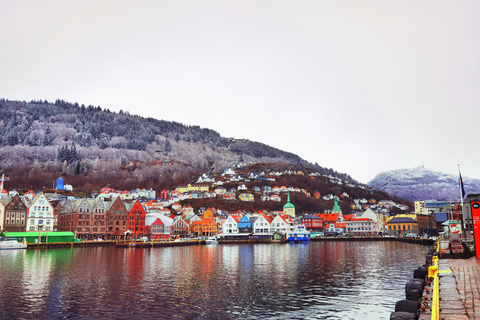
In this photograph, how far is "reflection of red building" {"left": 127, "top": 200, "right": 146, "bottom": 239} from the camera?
404ft

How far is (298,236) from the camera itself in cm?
12700

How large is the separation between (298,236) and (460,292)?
4461 inches

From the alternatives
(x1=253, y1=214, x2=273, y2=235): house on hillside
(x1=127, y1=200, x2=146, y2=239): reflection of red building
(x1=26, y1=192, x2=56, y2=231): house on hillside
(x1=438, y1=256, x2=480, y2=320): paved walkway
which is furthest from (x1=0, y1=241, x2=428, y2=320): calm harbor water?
(x1=253, y1=214, x2=273, y2=235): house on hillside

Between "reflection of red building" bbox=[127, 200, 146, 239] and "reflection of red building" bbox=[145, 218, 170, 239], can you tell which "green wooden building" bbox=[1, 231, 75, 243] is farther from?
"reflection of red building" bbox=[145, 218, 170, 239]

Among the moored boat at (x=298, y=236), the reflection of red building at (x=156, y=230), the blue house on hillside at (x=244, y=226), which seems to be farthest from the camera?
the blue house on hillside at (x=244, y=226)

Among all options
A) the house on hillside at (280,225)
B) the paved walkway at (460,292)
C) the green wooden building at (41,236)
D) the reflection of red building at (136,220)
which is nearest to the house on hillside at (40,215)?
the green wooden building at (41,236)

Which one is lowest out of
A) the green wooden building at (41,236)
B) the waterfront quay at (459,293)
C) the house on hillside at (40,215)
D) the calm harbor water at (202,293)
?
the calm harbor water at (202,293)

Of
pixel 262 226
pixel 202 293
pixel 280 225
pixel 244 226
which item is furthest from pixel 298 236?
pixel 202 293

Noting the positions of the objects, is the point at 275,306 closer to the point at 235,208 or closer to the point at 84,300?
the point at 84,300

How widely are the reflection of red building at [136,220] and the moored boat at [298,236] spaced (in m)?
46.6

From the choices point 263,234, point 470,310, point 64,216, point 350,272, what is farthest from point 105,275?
point 263,234

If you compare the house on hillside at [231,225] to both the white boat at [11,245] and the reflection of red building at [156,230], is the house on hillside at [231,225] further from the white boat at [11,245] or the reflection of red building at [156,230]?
the white boat at [11,245]

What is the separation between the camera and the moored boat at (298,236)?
124125 millimetres

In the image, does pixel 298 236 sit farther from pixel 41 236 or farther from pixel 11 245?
pixel 11 245
